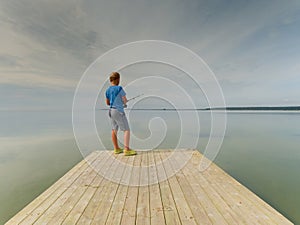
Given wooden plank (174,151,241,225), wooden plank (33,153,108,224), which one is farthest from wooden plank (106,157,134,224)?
wooden plank (174,151,241,225)

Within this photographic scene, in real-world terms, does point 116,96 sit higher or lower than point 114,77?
lower

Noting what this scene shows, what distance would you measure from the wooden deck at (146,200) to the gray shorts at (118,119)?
0.90 metres

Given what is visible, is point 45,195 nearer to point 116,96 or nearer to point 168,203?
point 168,203

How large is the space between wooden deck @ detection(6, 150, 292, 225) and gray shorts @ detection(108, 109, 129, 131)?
2.95 ft

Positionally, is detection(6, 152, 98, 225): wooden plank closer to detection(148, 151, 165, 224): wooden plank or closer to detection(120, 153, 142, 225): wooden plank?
detection(120, 153, 142, 225): wooden plank

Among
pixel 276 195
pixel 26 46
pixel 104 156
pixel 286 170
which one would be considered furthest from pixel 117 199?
pixel 26 46

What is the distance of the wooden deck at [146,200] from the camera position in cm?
150

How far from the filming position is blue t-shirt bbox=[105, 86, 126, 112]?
3.23 meters

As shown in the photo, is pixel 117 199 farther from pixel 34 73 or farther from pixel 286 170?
pixel 34 73

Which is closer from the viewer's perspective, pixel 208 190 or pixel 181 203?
pixel 181 203

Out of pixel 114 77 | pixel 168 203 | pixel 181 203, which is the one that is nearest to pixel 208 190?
pixel 181 203

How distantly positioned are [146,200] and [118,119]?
1870 millimetres

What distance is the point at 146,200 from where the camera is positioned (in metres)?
1.80

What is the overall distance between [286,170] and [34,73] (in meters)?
12.9
